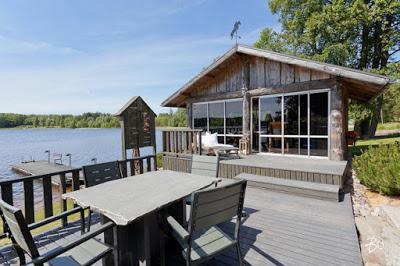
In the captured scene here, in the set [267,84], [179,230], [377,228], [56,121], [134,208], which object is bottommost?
[377,228]

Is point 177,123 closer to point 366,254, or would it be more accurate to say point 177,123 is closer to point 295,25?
point 295,25

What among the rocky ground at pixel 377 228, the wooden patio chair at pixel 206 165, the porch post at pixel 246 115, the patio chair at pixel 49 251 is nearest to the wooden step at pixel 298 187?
the rocky ground at pixel 377 228

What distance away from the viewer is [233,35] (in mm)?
9555

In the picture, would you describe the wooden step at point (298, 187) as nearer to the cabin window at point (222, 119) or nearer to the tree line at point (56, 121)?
the cabin window at point (222, 119)

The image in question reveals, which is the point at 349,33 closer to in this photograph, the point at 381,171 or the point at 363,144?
the point at 363,144

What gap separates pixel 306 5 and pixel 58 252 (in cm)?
1819

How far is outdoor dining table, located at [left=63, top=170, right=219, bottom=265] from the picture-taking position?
6.49ft

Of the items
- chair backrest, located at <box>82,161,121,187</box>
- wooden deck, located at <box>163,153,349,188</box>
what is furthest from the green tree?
chair backrest, located at <box>82,161,121,187</box>

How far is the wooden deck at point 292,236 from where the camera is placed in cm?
249

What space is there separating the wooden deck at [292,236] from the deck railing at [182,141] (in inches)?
117

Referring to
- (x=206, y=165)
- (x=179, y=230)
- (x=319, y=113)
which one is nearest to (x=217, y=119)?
(x=319, y=113)

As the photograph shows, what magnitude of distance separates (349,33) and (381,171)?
12.4 m

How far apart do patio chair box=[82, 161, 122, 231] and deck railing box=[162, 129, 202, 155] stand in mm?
3571

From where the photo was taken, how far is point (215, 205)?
6.47ft
